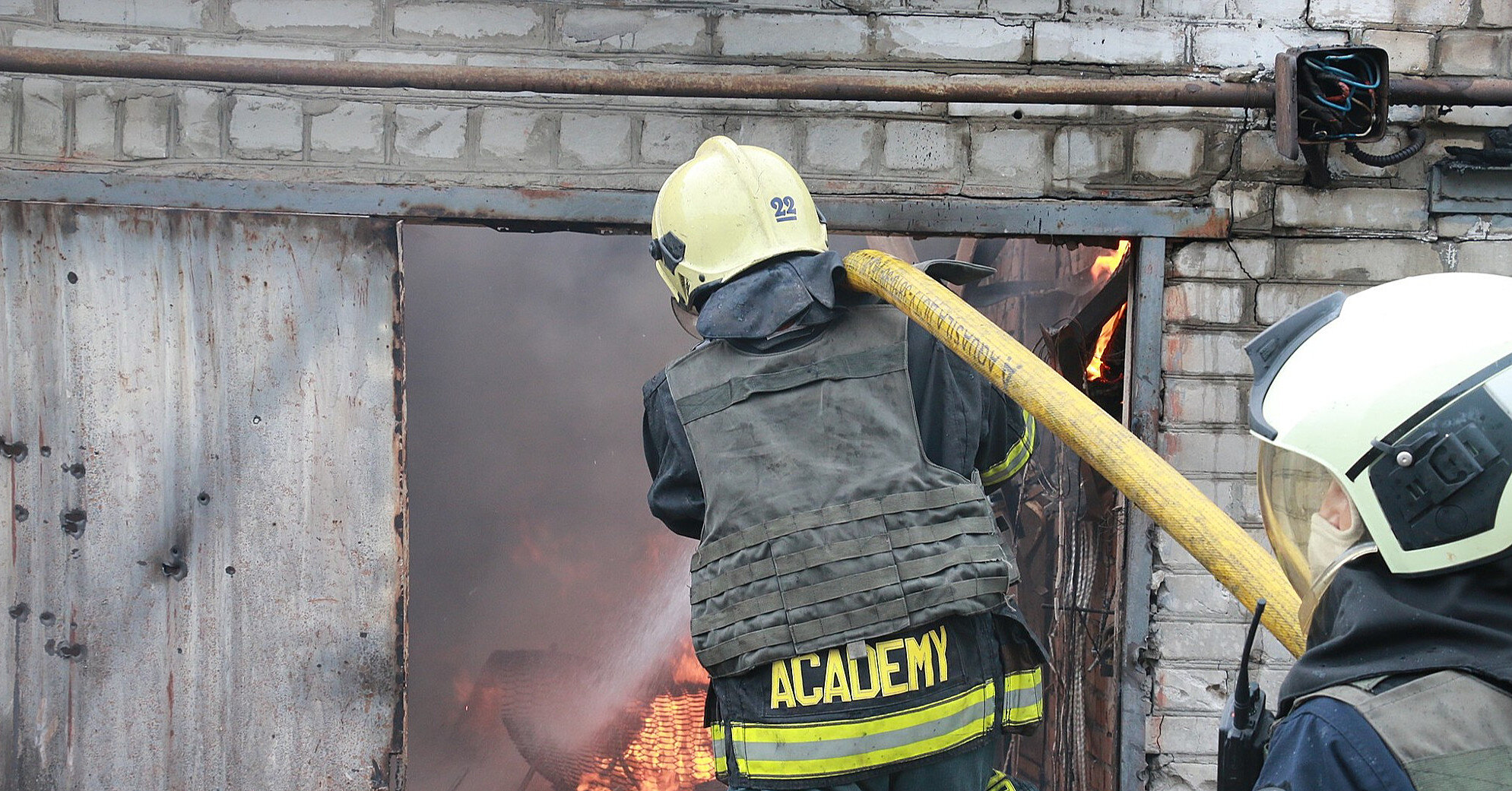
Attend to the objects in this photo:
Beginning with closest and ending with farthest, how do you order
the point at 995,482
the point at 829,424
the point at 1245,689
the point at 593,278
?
the point at 1245,689
the point at 829,424
the point at 995,482
the point at 593,278

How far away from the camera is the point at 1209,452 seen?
335 centimetres

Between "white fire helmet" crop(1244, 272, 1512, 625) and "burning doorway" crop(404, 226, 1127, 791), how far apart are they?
252 cm

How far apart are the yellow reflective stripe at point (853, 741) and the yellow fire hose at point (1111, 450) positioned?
0.67 metres

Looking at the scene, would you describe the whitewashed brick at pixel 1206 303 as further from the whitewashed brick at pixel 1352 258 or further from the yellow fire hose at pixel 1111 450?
the yellow fire hose at pixel 1111 450

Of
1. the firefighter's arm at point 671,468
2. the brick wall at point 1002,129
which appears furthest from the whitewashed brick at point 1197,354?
the firefighter's arm at point 671,468

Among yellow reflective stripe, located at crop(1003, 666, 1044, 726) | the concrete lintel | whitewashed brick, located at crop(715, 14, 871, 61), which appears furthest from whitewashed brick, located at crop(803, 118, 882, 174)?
yellow reflective stripe, located at crop(1003, 666, 1044, 726)

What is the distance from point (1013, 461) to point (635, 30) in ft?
6.21

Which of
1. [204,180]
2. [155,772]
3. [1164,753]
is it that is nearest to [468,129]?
[204,180]

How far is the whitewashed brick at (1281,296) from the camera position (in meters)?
3.38

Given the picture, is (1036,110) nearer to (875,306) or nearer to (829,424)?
(875,306)

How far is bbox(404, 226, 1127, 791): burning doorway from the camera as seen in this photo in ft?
12.8

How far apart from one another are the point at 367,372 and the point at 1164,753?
9.61ft

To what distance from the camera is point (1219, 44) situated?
11.2 ft

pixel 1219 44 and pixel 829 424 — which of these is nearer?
pixel 829 424
